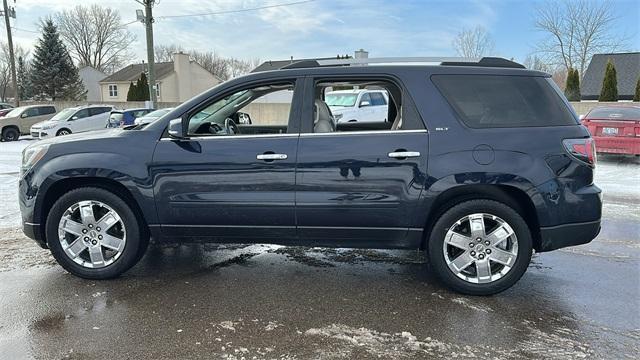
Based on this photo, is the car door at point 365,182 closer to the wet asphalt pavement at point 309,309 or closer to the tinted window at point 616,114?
the wet asphalt pavement at point 309,309

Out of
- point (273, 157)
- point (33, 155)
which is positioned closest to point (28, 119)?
point (33, 155)

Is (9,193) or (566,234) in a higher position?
(566,234)

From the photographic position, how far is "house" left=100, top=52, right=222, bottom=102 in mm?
54344

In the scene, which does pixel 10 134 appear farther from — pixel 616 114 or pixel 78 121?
pixel 616 114

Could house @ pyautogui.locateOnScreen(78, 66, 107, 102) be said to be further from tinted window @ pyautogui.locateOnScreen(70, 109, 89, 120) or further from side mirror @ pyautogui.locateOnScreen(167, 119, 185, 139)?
side mirror @ pyautogui.locateOnScreen(167, 119, 185, 139)

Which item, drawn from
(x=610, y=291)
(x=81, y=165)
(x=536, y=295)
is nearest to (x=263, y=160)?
(x=81, y=165)

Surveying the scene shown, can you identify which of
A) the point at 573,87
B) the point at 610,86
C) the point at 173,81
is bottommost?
the point at 610,86

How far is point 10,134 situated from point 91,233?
2305cm

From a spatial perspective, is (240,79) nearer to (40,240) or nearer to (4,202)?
(40,240)

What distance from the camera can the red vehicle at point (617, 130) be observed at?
37.6 ft

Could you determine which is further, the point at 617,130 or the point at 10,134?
the point at 10,134

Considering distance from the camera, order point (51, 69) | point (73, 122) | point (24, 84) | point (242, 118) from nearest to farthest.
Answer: point (242, 118) < point (73, 122) < point (51, 69) < point (24, 84)

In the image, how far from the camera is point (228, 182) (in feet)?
13.3

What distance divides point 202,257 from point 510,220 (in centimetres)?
299
